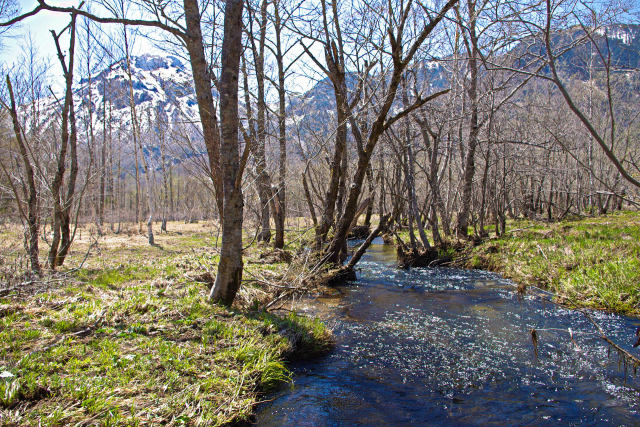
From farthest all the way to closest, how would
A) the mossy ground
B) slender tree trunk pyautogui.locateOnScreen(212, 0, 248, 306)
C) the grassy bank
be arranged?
the grassy bank → slender tree trunk pyautogui.locateOnScreen(212, 0, 248, 306) → the mossy ground

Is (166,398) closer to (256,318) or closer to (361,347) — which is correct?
(256,318)

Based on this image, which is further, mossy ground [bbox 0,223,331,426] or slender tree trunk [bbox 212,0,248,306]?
slender tree trunk [bbox 212,0,248,306]

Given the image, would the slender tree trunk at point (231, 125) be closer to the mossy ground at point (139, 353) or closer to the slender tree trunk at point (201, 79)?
the slender tree trunk at point (201, 79)

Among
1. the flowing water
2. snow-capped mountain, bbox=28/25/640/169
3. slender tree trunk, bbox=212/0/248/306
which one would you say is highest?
snow-capped mountain, bbox=28/25/640/169

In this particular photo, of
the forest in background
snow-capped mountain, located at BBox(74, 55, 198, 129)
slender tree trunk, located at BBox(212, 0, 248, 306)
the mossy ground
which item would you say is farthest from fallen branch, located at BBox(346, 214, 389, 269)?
snow-capped mountain, located at BBox(74, 55, 198, 129)

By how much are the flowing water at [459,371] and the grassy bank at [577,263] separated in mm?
637

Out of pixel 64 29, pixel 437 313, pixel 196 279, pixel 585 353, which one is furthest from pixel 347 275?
pixel 64 29

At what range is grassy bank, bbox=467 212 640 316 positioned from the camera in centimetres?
719

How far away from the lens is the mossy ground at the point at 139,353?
118 inches

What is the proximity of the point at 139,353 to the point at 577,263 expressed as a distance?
960 cm

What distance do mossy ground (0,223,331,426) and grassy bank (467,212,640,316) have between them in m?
4.21

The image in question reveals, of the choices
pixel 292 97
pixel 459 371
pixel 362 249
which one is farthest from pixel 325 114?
pixel 459 371

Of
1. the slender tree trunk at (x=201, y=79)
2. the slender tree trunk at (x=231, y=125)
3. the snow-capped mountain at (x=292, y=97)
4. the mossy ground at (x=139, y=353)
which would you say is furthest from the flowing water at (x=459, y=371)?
the snow-capped mountain at (x=292, y=97)

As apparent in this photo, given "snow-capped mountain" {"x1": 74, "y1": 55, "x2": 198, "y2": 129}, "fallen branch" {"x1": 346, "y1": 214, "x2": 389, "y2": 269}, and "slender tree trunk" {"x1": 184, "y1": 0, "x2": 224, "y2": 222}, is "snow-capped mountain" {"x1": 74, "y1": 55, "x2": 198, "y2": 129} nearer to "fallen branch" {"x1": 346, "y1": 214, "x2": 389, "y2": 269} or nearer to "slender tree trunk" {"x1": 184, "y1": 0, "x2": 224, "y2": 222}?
"fallen branch" {"x1": 346, "y1": 214, "x2": 389, "y2": 269}
